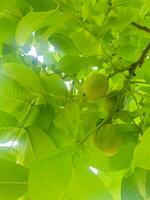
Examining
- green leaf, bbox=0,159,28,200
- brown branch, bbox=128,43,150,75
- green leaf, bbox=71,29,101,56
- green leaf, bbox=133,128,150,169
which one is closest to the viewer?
green leaf, bbox=133,128,150,169

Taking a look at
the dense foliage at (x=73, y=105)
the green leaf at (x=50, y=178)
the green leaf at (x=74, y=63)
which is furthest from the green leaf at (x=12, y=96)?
the green leaf at (x=50, y=178)

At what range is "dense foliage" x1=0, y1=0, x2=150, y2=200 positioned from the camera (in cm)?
112

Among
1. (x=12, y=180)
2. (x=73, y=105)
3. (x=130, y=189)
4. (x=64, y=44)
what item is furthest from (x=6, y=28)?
(x=130, y=189)

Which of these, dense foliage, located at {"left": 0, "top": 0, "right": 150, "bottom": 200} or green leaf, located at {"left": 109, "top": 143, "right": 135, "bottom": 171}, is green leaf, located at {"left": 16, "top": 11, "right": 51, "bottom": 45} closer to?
dense foliage, located at {"left": 0, "top": 0, "right": 150, "bottom": 200}

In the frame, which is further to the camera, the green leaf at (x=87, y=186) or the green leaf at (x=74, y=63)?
the green leaf at (x=74, y=63)

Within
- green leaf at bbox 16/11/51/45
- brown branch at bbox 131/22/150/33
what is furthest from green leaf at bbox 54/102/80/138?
brown branch at bbox 131/22/150/33

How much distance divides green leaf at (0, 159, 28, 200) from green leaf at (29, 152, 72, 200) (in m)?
0.10

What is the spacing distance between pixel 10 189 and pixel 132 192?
0.32 meters

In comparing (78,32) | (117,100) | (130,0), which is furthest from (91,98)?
(130,0)

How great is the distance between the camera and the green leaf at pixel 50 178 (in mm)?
1023

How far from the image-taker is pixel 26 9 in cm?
128

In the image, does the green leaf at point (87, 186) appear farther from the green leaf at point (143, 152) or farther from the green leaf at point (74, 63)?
the green leaf at point (74, 63)

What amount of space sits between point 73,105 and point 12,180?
0.80 ft

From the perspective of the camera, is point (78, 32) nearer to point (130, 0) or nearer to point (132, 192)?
point (130, 0)
